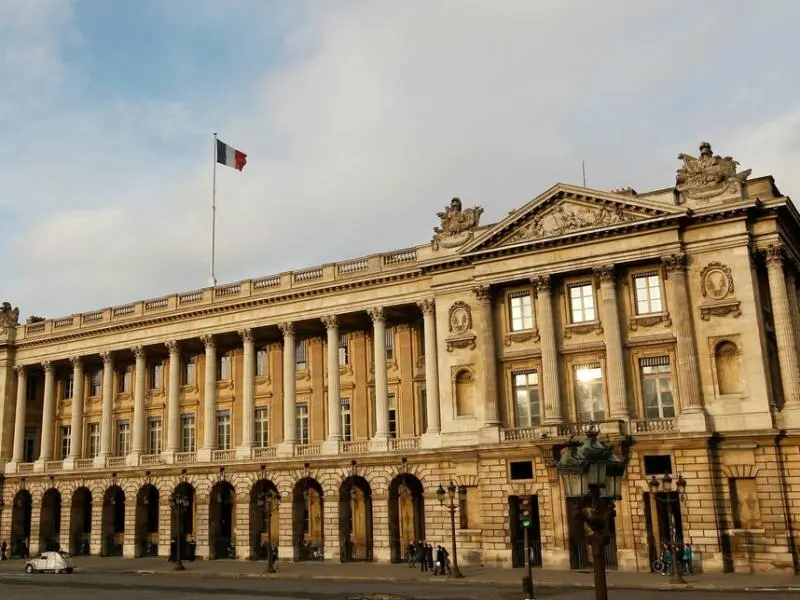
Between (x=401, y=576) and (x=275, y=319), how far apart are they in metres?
22.1

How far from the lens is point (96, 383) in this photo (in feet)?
233

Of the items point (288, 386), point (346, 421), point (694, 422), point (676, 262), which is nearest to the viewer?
point (694, 422)

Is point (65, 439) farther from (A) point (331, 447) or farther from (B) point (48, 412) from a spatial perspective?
(A) point (331, 447)

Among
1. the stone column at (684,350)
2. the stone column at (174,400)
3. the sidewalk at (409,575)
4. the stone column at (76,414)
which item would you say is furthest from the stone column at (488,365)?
the stone column at (76,414)

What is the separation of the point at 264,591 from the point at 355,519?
2155 cm

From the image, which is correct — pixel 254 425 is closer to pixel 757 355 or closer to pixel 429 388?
pixel 429 388

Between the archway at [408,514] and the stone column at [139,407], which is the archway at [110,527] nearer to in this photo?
A: the stone column at [139,407]

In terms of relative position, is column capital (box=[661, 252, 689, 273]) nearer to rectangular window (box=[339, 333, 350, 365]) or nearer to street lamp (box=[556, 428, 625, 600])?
rectangular window (box=[339, 333, 350, 365])

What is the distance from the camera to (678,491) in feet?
139

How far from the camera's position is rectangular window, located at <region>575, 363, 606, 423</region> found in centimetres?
4650

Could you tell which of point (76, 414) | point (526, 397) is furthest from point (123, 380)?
point (526, 397)

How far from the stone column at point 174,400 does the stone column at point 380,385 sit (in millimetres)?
16262

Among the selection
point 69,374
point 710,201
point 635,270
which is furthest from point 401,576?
point 69,374

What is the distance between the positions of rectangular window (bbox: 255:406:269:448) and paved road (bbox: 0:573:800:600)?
15505mm
